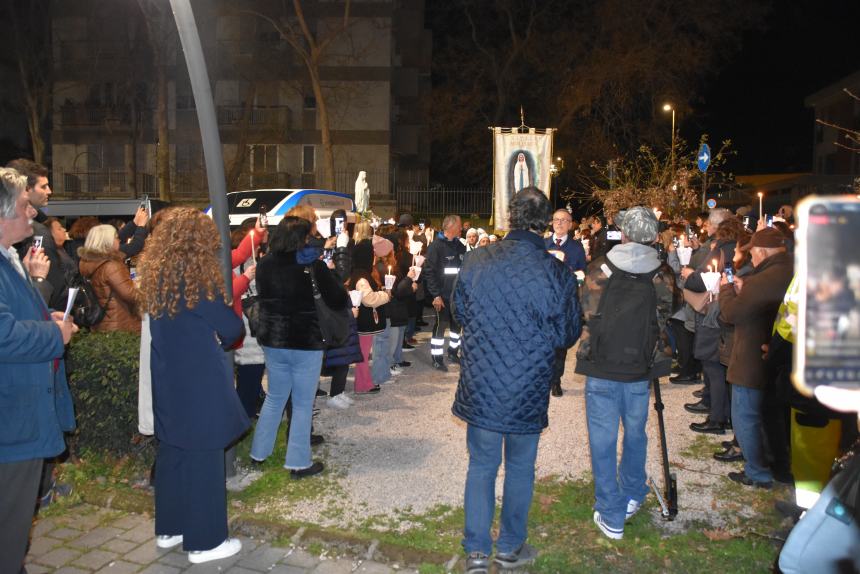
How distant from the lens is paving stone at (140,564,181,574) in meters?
4.21

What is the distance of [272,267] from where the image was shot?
5441 millimetres

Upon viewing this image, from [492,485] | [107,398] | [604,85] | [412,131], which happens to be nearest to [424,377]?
[107,398]

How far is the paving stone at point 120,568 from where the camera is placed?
4219 millimetres

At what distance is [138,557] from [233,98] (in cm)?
3566

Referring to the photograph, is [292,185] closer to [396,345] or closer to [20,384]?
[396,345]

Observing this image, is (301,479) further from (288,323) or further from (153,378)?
(153,378)

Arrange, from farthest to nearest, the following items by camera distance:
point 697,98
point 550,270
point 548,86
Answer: point 548,86, point 697,98, point 550,270

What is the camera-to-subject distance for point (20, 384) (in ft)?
10.9

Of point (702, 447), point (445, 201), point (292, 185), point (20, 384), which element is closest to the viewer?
point (20, 384)

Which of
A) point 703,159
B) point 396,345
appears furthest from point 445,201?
point 396,345

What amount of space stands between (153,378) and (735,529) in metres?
3.88

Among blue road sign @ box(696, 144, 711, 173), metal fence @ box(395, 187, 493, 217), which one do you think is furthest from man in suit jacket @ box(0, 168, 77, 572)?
metal fence @ box(395, 187, 493, 217)

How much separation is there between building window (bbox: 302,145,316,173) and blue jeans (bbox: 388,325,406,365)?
91.1 feet

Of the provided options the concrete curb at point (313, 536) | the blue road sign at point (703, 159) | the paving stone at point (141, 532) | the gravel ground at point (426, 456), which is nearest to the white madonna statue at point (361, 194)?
the gravel ground at point (426, 456)
